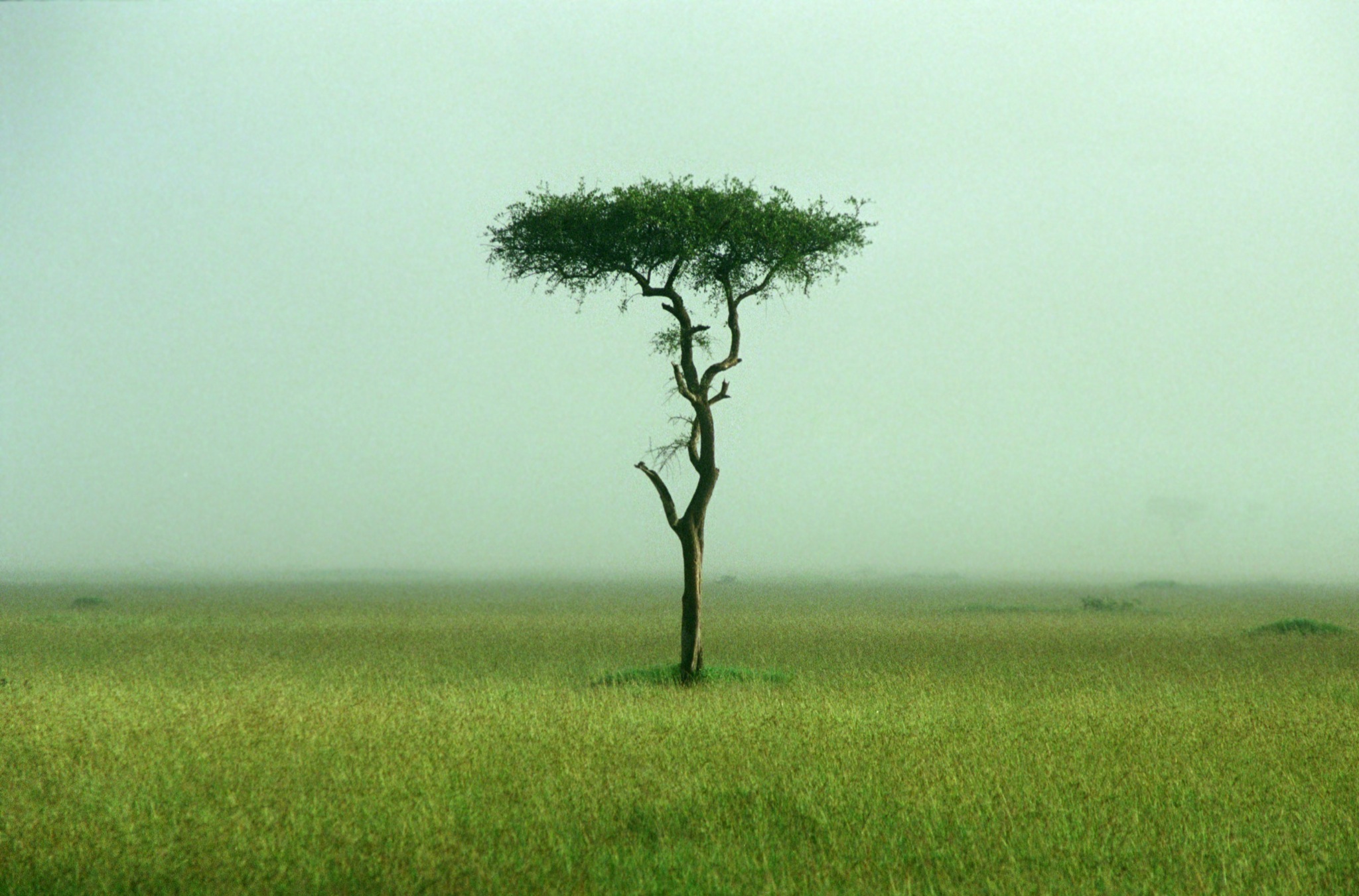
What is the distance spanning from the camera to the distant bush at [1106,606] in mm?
58438

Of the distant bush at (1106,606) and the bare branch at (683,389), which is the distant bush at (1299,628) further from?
the bare branch at (683,389)

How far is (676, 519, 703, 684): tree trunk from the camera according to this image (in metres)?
22.5

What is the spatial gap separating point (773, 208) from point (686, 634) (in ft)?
28.7

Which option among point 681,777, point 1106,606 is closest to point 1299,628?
point 1106,606

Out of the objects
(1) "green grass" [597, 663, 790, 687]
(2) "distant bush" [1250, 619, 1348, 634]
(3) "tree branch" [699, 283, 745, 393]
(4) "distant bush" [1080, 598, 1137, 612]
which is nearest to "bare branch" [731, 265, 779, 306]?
(3) "tree branch" [699, 283, 745, 393]

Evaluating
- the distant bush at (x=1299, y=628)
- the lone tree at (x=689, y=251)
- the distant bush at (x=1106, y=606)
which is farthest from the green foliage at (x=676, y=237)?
the distant bush at (x=1106, y=606)

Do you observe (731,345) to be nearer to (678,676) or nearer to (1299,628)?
(678,676)

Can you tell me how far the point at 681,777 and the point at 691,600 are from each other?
10152mm

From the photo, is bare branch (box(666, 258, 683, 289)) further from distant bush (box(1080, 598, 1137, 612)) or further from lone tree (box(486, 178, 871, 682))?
distant bush (box(1080, 598, 1137, 612))

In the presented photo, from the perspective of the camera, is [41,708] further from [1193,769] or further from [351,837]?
[1193,769]

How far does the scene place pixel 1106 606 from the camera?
5947 centimetres

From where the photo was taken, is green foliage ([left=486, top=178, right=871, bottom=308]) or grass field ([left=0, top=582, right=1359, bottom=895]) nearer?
grass field ([left=0, top=582, right=1359, bottom=895])

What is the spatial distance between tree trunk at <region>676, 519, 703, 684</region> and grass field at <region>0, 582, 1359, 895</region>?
65cm

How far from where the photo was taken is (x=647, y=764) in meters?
13.2
